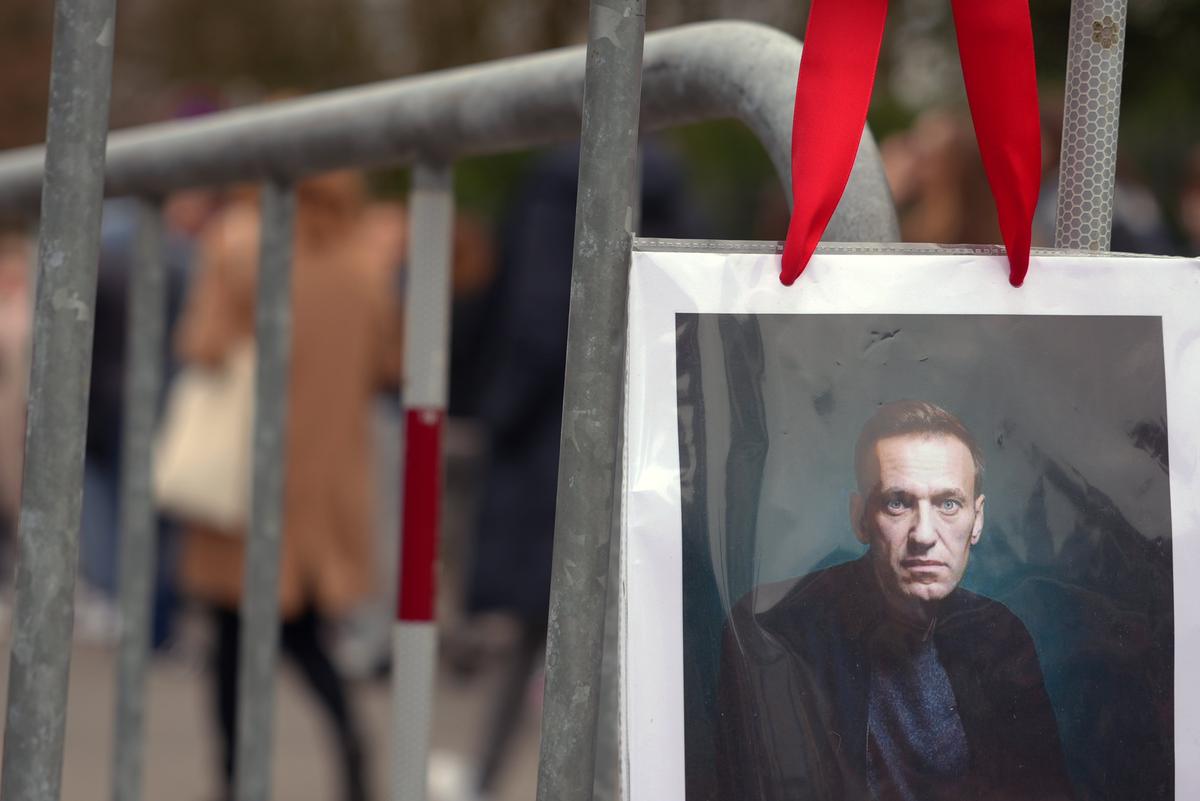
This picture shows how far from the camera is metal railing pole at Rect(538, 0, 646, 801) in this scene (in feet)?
2.98

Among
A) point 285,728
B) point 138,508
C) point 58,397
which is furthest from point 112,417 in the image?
point 58,397

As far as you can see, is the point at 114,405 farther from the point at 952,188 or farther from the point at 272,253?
the point at 272,253

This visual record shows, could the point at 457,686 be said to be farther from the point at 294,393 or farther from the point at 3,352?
the point at 3,352

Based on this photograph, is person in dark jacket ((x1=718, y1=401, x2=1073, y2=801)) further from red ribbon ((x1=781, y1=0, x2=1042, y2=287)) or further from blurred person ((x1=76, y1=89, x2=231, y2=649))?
blurred person ((x1=76, y1=89, x2=231, y2=649))

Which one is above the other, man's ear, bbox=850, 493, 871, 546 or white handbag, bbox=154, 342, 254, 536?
white handbag, bbox=154, 342, 254, 536

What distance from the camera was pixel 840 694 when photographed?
2.97 ft

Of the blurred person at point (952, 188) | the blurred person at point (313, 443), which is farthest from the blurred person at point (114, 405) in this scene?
the blurred person at point (952, 188)

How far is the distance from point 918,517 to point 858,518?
0.03 metres

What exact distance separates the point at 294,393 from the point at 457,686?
217cm

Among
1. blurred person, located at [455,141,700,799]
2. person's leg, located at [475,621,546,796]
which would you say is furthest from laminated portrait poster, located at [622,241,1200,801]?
person's leg, located at [475,621,546,796]

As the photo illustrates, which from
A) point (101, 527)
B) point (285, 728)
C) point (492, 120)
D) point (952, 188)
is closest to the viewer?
point (492, 120)

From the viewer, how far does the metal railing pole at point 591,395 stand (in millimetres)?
909

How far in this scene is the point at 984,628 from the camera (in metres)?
0.92

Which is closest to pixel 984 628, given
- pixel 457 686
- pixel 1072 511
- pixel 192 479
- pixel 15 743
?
pixel 1072 511
